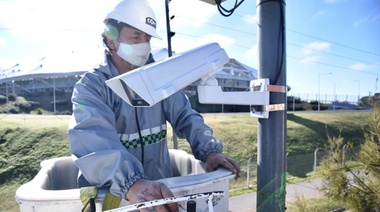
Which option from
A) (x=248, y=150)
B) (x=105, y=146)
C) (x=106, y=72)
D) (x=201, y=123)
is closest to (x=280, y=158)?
(x=201, y=123)

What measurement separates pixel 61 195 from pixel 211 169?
0.71 meters

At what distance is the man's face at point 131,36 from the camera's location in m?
1.25

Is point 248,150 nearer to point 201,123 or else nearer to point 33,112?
point 201,123

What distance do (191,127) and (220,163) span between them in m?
0.32

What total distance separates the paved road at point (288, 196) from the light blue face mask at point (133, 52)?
3635 mm

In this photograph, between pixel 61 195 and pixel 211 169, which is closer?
pixel 61 195

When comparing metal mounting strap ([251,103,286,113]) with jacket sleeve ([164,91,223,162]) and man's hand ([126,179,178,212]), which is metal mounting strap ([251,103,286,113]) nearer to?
jacket sleeve ([164,91,223,162])

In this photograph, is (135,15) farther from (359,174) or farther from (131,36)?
(359,174)

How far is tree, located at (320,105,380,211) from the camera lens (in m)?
2.29

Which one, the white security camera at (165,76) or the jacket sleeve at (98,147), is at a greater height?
the white security camera at (165,76)

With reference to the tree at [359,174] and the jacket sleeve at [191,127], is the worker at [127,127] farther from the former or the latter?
the tree at [359,174]

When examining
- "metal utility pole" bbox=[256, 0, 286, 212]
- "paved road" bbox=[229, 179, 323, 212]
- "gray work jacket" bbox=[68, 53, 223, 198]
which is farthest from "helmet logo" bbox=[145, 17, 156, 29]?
"paved road" bbox=[229, 179, 323, 212]

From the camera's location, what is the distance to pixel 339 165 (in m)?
2.51

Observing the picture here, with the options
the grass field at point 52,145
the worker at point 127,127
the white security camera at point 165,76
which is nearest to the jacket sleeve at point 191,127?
the worker at point 127,127
